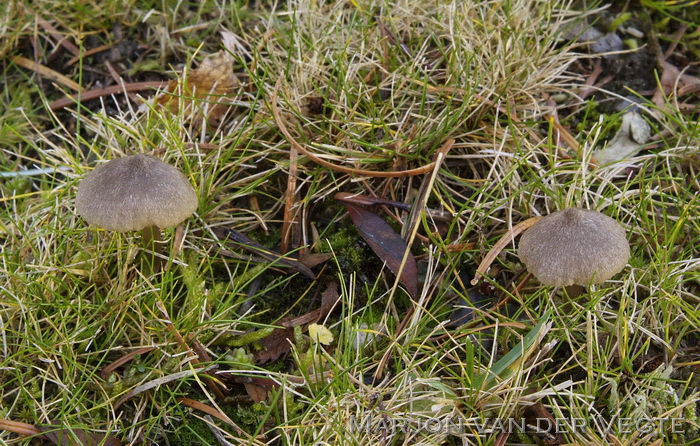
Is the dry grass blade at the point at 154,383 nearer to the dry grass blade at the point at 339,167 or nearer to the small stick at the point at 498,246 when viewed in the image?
the dry grass blade at the point at 339,167

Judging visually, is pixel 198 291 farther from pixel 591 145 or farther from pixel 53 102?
pixel 591 145

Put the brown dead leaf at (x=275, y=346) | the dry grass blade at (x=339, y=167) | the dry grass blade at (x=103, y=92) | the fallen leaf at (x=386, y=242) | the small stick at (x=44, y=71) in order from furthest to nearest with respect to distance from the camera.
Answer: the small stick at (x=44, y=71) < the dry grass blade at (x=103, y=92) < the dry grass blade at (x=339, y=167) < the fallen leaf at (x=386, y=242) < the brown dead leaf at (x=275, y=346)

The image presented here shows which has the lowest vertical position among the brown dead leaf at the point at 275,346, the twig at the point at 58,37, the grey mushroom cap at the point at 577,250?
the brown dead leaf at the point at 275,346

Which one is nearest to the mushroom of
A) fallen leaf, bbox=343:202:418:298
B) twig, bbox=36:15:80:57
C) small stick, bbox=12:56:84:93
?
fallen leaf, bbox=343:202:418:298

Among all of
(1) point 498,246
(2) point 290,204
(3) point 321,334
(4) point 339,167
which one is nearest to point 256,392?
(3) point 321,334

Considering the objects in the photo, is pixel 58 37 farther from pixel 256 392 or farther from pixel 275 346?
pixel 256 392

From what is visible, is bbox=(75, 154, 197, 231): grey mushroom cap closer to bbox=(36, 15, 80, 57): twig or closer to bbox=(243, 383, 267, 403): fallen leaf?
bbox=(243, 383, 267, 403): fallen leaf

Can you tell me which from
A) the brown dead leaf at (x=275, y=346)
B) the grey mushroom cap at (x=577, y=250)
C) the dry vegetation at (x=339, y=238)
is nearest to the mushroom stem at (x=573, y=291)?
the dry vegetation at (x=339, y=238)
